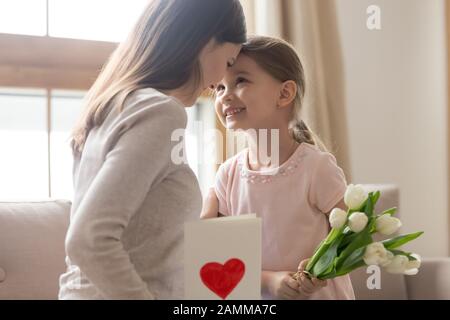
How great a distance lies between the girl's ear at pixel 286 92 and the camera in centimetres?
136

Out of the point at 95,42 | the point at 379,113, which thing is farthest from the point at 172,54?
the point at 379,113

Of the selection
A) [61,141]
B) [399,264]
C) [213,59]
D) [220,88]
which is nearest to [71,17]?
[61,141]

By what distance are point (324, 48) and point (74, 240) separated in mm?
1760

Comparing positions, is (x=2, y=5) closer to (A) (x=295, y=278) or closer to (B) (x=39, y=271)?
(B) (x=39, y=271)

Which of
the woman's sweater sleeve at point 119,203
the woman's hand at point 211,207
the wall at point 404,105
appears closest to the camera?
the woman's sweater sleeve at point 119,203

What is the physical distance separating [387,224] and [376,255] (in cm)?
6

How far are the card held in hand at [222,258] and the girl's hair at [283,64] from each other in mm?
568

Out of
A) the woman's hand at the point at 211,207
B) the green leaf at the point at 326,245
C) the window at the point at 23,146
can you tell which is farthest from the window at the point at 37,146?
the green leaf at the point at 326,245

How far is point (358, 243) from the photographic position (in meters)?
1.08

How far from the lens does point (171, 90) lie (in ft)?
3.20

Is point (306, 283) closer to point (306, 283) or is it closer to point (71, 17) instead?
point (306, 283)

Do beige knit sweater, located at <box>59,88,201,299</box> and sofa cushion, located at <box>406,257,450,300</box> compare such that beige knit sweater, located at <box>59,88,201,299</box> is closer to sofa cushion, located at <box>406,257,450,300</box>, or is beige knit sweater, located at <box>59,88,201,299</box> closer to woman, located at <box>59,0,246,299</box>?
woman, located at <box>59,0,246,299</box>

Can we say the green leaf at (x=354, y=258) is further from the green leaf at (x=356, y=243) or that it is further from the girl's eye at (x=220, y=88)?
the girl's eye at (x=220, y=88)

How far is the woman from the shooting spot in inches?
31.6
